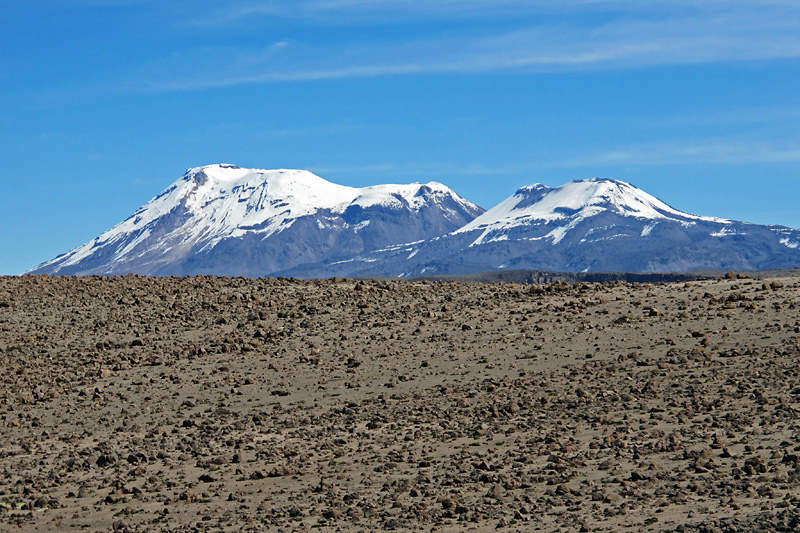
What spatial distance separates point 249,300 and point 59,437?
13.9 meters

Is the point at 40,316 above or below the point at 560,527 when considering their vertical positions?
above

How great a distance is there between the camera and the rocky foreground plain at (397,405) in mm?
20797

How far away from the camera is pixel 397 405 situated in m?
29.2

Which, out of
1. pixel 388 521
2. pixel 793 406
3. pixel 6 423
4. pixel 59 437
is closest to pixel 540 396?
pixel 793 406

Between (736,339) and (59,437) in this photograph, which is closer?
(59,437)

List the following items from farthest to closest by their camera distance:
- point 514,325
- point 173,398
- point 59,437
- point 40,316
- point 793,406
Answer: point 40,316 < point 514,325 < point 173,398 < point 59,437 < point 793,406

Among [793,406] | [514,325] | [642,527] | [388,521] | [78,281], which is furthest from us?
[78,281]

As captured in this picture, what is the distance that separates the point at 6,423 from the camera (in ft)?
98.5

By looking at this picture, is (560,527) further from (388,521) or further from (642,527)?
(388,521)

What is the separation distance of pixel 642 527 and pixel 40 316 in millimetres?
29252

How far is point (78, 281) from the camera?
4591cm

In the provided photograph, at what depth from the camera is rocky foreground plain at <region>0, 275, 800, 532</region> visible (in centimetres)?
2080

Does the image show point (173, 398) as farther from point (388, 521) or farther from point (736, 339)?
point (736, 339)

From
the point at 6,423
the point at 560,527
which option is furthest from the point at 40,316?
the point at 560,527
